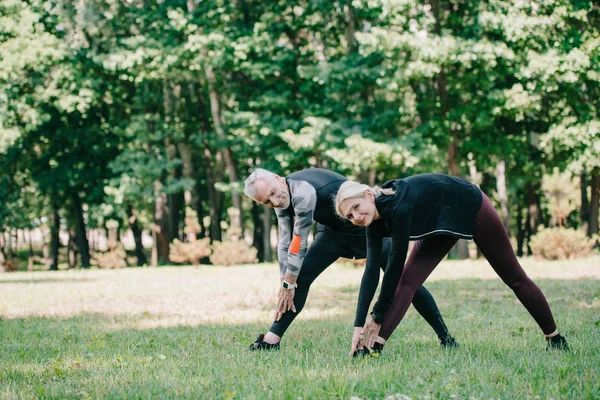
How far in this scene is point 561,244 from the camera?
17297mm

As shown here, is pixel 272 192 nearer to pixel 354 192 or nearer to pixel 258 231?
pixel 354 192

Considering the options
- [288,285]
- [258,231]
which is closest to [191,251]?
[258,231]

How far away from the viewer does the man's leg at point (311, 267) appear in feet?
17.6

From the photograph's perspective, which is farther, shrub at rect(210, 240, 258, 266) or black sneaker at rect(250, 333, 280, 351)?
shrub at rect(210, 240, 258, 266)

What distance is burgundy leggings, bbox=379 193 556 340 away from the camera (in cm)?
465

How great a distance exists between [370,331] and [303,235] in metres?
0.96

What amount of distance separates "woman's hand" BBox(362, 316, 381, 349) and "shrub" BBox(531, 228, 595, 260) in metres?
14.2

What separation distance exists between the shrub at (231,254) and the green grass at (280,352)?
1130 cm

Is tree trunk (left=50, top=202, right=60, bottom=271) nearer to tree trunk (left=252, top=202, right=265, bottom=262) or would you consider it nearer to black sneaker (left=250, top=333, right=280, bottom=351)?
tree trunk (left=252, top=202, right=265, bottom=262)

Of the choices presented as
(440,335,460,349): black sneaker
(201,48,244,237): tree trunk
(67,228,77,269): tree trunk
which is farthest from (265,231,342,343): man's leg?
(67,228,77,269): tree trunk

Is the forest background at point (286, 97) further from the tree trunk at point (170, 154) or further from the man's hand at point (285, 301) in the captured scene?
the man's hand at point (285, 301)

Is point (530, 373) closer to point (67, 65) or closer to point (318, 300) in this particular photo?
point (318, 300)

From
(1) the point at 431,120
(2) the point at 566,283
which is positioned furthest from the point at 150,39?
(2) the point at 566,283

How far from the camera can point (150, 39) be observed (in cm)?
2303
